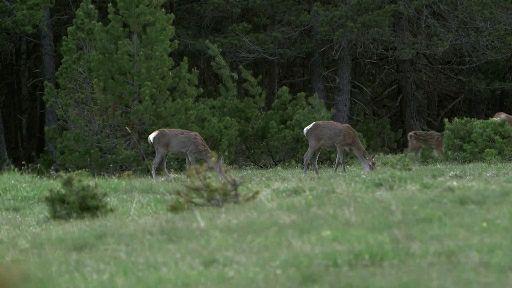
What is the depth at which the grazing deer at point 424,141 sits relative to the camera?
89.0ft

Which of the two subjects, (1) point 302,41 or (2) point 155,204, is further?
(1) point 302,41

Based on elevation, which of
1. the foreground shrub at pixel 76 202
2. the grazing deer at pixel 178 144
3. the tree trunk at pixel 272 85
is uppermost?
the foreground shrub at pixel 76 202

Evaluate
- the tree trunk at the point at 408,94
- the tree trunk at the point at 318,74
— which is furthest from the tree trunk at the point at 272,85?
the tree trunk at the point at 408,94

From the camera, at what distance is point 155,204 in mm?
14797

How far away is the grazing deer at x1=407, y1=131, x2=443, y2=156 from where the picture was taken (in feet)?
89.0

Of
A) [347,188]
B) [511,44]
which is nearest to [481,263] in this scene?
[347,188]

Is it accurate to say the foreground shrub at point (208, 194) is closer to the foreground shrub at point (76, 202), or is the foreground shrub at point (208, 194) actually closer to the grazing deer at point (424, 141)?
the foreground shrub at point (76, 202)

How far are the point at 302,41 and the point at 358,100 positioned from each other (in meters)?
8.79

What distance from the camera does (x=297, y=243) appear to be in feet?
30.7

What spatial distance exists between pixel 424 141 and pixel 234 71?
14.0 meters

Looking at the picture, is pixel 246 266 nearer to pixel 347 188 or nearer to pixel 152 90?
pixel 347 188

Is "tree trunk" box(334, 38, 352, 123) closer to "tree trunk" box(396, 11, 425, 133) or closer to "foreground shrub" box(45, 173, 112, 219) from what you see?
"tree trunk" box(396, 11, 425, 133)

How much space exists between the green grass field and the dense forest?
12808 mm

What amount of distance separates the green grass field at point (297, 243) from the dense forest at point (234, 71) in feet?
42.0
